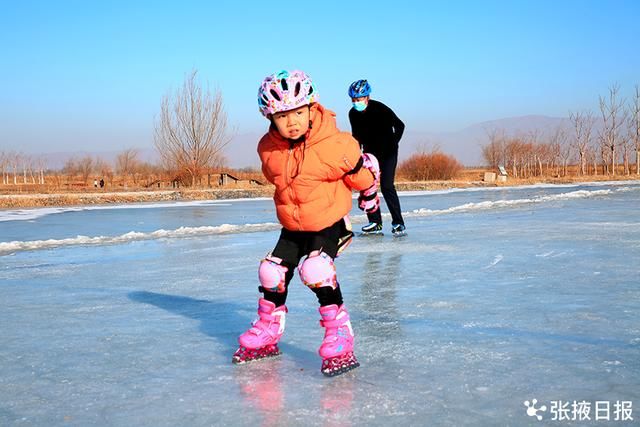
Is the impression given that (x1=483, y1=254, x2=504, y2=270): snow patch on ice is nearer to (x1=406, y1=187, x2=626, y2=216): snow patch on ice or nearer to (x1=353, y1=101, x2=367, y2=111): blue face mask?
(x1=353, y1=101, x2=367, y2=111): blue face mask

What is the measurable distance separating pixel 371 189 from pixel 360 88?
415 cm

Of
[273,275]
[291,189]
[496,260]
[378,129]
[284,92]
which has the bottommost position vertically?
[496,260]

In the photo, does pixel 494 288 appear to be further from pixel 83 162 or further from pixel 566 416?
pixel 83 162

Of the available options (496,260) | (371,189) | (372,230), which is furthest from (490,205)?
(371,189)

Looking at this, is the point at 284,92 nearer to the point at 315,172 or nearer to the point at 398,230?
the point at 315,172

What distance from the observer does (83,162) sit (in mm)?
48594

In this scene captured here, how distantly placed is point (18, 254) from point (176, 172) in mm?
24592

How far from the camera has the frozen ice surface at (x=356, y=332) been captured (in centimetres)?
247

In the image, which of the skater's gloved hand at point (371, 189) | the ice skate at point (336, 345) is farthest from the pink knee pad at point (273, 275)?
the skater's gloved hand at point (371, 189)

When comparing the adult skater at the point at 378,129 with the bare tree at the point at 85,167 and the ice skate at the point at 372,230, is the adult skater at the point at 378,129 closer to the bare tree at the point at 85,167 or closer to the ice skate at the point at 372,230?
the ice skate at the point at 372,230

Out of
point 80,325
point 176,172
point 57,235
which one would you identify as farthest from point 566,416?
point 176,172

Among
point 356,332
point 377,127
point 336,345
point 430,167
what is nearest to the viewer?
point 336,345

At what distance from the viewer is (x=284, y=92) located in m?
2.99

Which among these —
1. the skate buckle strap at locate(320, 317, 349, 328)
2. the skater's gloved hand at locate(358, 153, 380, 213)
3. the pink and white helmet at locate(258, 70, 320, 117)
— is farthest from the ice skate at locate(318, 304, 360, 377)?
the pink and white helmet at locate(258, 70, 320, 117)
